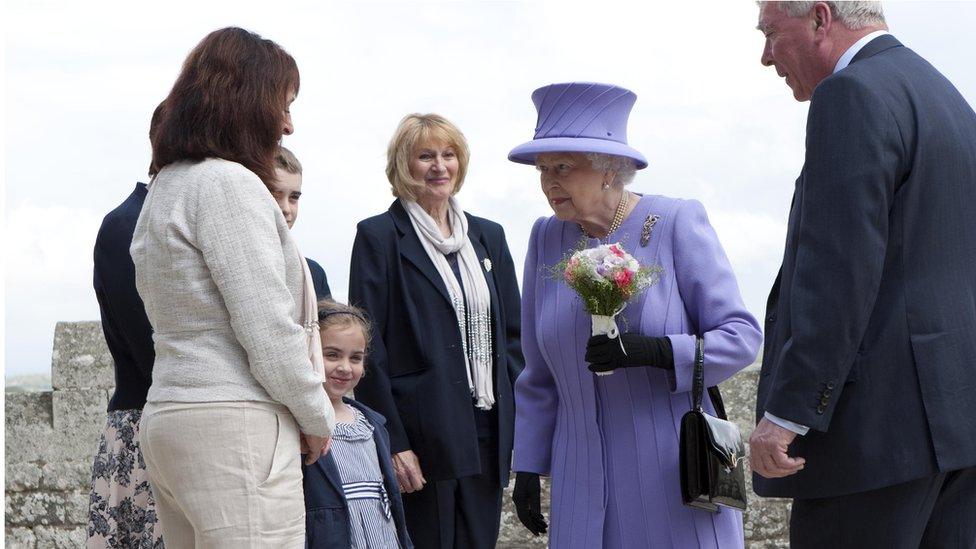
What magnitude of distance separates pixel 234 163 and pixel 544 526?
63.0 inches

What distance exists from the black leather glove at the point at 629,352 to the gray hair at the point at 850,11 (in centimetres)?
95

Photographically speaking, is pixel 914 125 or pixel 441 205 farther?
pixel 441 205

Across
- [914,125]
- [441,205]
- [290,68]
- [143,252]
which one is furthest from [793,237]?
[441,205]

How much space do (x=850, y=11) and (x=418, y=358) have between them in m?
2.07

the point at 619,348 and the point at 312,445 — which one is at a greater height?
the point at 619,348

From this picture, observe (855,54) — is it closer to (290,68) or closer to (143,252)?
(290,68)

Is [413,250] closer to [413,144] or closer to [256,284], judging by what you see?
[413,144]

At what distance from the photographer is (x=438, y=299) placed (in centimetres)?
456

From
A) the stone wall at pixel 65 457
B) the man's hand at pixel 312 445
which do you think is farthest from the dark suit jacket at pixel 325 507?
the stone wall at pixel 65 457

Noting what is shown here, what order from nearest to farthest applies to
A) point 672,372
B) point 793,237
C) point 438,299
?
point 793,237 < point 672,372 < point 438,299

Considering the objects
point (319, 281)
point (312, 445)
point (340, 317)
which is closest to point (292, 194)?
point (319, 281)

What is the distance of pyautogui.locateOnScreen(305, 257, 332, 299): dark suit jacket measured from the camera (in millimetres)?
4430

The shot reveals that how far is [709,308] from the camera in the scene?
3.54 m

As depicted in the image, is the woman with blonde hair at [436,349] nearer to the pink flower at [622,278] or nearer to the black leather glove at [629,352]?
the black leather glove at [629,352]
